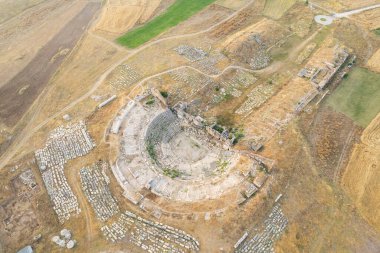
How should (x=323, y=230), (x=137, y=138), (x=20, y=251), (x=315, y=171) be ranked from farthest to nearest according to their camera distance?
(x=137, y=138) < (x=315, y=171) < (x=323, y=230) < (x=20, y=251)

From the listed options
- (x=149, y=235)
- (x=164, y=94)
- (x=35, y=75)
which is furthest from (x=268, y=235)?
(x=35, y=75)

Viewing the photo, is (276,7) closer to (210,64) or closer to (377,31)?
(377,31)

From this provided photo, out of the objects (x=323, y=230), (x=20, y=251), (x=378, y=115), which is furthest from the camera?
(x=378, y=115)

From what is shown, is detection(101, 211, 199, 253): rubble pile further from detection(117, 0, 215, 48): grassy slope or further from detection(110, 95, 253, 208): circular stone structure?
detection(117, 0, 215, 48): grassy slope

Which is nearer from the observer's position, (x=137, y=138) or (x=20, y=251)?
(x=20, y=251)

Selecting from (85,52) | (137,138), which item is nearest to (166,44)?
(85,52)

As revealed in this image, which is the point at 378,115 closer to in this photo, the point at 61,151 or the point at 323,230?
the point at 323,230
